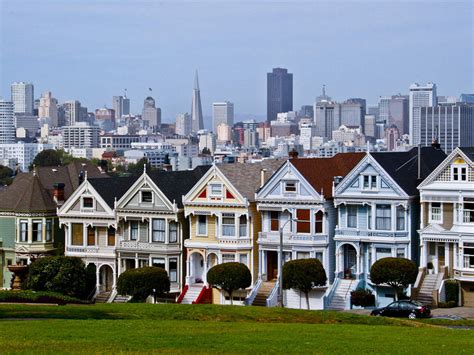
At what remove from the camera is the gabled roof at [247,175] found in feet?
201

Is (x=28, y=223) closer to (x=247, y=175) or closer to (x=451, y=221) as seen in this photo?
(x=247, y=175)

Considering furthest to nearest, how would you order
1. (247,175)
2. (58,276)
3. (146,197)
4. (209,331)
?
(247,175)
(146,197)
(58,276)
(209,331)

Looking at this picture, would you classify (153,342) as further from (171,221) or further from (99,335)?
(171,221)

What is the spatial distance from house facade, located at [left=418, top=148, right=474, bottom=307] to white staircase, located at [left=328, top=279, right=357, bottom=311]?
3.46 meters

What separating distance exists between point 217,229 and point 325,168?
19.3ft

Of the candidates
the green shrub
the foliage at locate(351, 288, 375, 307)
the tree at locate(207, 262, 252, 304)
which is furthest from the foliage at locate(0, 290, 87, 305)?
the green shrub

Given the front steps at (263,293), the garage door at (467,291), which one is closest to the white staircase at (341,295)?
the front steps at (263,293)

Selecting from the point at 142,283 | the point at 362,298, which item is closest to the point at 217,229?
the point at 142,283

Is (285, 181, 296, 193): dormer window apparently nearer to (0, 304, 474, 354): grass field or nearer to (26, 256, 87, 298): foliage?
(26, 256, 87, 298): foliage

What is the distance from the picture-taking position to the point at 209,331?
38.3 meters

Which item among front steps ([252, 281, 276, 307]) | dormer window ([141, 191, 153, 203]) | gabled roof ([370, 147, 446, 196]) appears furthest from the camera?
dormer window ([141, 191, 153, 203])

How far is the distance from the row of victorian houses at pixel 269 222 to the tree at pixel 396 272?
2.97ft

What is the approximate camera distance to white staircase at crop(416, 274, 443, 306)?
2164 inches

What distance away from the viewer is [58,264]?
6178cm
